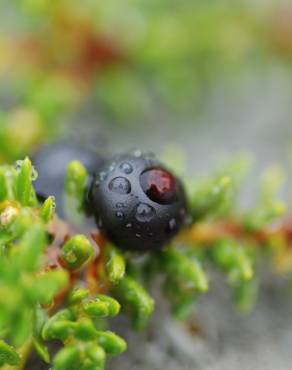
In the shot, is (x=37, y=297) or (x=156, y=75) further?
(x=156, y=75)

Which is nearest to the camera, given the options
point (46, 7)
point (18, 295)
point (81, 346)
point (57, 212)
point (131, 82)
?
point (18, 295)

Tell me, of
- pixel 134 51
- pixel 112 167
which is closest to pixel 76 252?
pixel 112 167

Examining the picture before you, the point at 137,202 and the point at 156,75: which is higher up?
the point at 156,75

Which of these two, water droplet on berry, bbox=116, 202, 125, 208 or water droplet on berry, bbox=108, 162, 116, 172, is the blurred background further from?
water droplet on berry, bbox=116, 202, 125, 208

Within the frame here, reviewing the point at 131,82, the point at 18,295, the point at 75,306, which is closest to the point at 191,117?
the point at 131,82

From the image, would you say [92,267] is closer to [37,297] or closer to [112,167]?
[112,167]

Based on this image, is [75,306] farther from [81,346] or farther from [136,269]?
[136,269]
